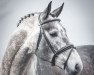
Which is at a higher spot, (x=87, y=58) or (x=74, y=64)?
(x=74, y=64)

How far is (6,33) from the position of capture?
12.1 feet

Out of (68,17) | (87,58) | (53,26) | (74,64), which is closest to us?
(74,64)

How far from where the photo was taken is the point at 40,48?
1618mm

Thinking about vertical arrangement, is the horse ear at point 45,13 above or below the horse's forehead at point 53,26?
above

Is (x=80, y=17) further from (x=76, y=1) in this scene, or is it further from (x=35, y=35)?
(x=35, y=35)

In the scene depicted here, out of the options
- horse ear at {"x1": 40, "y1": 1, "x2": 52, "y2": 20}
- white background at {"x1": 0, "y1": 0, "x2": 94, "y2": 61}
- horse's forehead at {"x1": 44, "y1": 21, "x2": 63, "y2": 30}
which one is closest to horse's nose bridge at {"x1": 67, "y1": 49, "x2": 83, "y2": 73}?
horse's forehead at {"x1": 44, "y1": 21, "x2": 63, "y2": 30}

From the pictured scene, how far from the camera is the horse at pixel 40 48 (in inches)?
61.5

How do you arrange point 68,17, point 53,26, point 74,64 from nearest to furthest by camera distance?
Answer: point 74,64 → point 53,26 → point 68,17

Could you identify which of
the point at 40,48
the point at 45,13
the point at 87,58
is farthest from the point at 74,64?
the point at 87,58

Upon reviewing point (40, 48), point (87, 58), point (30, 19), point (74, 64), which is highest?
point (30, 19)

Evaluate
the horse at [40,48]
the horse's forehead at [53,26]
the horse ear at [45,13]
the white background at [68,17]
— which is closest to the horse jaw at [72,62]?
the horse at [40,48]

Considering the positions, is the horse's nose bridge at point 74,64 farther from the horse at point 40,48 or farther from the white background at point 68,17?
the white background at point 68,17

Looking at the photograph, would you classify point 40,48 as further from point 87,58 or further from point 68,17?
point 68,17

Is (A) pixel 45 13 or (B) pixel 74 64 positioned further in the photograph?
(A) pixel 45 13
